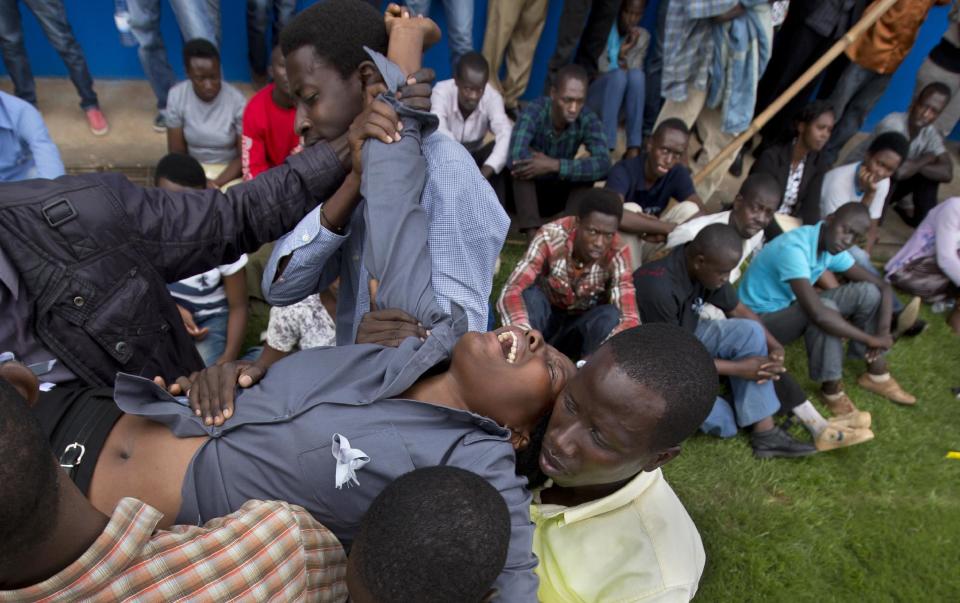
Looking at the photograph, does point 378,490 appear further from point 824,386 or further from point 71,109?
point 71,109

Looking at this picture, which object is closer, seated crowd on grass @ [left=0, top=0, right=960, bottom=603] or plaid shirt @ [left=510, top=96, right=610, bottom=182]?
seated crowd on grass @ [left=0, top=0, right=960, bottom=603]

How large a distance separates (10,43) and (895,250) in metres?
7.28

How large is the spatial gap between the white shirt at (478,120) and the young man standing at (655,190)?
0.83m

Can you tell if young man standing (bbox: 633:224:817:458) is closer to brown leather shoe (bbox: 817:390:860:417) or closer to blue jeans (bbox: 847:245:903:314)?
brown leather shoe (bbox: 817:390:860:417)

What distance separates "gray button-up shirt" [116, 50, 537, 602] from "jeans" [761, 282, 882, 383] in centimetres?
321

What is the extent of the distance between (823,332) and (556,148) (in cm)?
219

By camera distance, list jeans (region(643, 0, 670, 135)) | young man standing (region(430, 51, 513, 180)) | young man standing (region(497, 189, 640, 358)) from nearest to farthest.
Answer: young man standing (region(497, 189, 640, 358)), young man standing (region(430, 51, 513, 180)), jeans (region(643, 0, 670, 135))

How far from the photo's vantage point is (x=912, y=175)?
18.5 feet

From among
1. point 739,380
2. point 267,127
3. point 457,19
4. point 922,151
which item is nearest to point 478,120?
point 457,19

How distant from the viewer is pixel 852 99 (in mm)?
5781

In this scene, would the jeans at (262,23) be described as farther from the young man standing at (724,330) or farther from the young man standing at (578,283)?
the young man standing at (724,330)

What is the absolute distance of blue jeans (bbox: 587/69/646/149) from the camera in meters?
5.33

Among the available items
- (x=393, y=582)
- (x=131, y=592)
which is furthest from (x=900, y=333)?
(x=131, y=592)

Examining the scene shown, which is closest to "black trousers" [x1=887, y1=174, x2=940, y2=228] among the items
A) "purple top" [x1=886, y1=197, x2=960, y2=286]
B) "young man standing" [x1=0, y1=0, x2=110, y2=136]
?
"purple top" [x1=886, y1=197, x2=960, y2=286]
